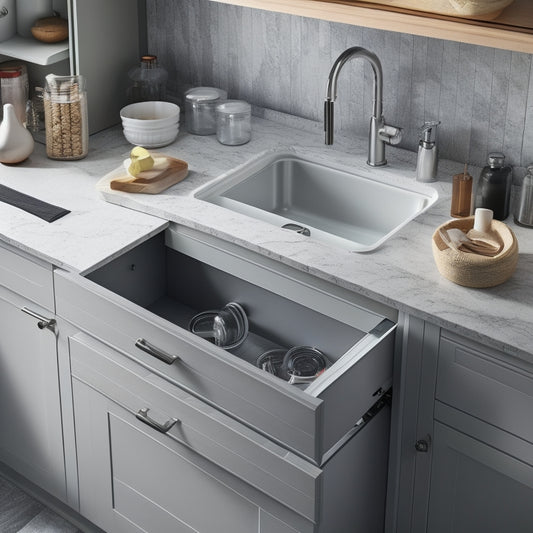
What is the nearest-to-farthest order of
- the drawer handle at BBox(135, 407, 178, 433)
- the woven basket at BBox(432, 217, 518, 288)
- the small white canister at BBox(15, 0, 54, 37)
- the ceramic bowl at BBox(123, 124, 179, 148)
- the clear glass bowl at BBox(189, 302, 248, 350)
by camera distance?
1. the woven basket at BBox(432, 217, 518, 288)
2. the drawer handle at BBox(135, 407, 178, 433)
3. the clear glass bowl at BBox(189, 302, 248, 350)
4. the ceramic bowl at BBox(123, 124, 179, 148)
5. the small white canister at BBox(15, 0, 54, 37)

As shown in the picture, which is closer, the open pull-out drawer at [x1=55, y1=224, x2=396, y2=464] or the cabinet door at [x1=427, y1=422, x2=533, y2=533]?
the open pull-out drawer at [x1=55, y1=224, x2=396, y2=464]

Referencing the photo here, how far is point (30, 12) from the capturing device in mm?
2664

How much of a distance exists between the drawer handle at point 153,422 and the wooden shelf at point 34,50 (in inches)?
41.8

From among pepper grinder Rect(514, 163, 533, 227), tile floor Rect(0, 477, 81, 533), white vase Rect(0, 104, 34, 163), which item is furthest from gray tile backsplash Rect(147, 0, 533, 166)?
tile floor Rect(0, 477, 81, 533)

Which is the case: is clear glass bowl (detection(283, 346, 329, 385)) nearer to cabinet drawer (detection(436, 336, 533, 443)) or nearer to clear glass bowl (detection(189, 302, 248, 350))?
clear glass bowl (detection(189, 302, 248, 350))

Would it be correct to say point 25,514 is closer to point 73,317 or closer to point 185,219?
point 73,317

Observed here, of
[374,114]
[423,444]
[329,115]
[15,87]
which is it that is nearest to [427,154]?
[374,114]

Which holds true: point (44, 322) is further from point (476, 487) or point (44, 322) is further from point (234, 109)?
point (476, 487)

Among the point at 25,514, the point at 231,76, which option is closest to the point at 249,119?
the point at 231,76

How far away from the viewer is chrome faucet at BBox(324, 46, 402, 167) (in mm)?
2178

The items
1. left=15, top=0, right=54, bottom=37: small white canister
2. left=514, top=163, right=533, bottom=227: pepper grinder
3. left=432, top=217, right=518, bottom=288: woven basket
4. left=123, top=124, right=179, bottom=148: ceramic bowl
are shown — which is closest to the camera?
left=432, top=217, right=518, bottom=288: woven basket

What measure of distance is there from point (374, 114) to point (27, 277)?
0.94 m

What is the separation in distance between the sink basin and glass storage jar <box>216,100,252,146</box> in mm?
114

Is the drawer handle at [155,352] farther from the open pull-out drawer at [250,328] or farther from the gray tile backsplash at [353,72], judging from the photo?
the gray tile backsplash at [353,72]
